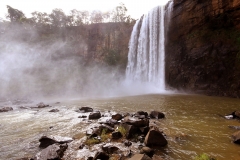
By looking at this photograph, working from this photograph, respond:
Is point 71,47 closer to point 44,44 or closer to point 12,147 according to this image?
point 44,44

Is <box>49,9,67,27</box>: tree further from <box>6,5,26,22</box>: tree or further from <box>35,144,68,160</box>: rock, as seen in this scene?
<box>35,144,68,160</box>: rock

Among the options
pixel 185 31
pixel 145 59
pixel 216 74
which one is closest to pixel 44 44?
pixel 145 59

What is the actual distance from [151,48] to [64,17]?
30.9m

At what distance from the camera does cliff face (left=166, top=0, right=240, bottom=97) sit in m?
15.6

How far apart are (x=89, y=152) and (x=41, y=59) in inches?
1416

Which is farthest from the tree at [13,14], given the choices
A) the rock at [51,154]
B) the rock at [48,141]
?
the rock at [51,154]

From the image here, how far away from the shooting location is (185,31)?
19.9m

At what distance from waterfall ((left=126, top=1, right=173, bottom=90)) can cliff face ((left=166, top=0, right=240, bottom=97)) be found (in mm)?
1271

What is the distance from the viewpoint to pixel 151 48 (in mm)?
24031

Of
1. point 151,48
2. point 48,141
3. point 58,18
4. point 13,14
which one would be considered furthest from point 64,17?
point 48,141

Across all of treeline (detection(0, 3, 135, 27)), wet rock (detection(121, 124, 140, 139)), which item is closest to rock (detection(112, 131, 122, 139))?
wet rock (detection(121, 124, 140, 139))

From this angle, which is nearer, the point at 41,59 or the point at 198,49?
the point at 198,49

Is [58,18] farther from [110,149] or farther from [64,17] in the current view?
[110,149]

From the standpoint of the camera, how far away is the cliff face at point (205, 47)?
51.3 ft
